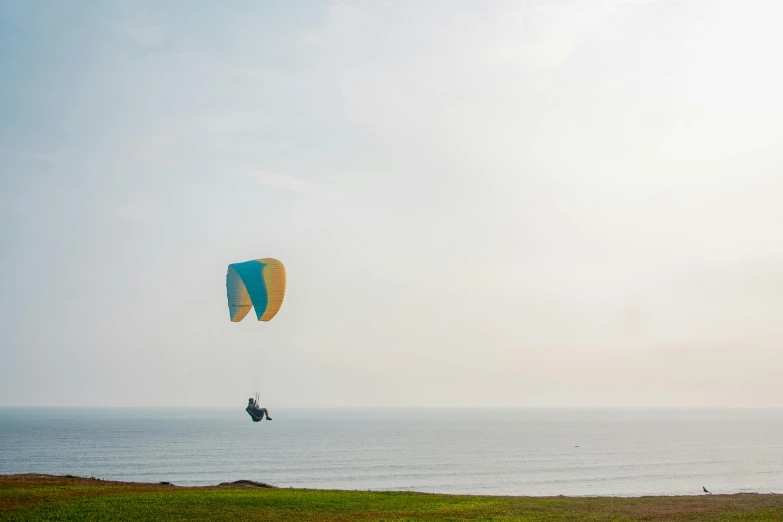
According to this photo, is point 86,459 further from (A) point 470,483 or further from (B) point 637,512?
(B) point 637,512

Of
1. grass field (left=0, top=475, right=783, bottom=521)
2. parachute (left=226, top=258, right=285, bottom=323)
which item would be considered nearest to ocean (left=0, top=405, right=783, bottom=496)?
grass field (left=0, top=475, right=783, bottom=521)

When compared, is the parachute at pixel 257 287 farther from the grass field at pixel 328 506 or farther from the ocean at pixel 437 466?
the ocean at pixel 437 466

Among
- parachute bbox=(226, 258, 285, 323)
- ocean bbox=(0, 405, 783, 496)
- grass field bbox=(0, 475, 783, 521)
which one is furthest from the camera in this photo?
ocean bbox=(0, 405, 783, 496)

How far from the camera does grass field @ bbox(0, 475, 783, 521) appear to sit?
73.8 ft

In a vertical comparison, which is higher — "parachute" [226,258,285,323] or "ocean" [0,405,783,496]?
"parachute" [226,258,285,323]

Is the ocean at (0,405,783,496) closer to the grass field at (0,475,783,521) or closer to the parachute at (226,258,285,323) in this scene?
the grass field at (0,475,783,521)

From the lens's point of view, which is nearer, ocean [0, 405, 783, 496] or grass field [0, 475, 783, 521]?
grass field [0, 475, 783, 521]

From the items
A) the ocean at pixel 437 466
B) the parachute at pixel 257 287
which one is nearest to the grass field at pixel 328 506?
the parachute at pixel 257 287

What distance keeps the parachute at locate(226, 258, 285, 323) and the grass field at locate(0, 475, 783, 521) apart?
313 inches

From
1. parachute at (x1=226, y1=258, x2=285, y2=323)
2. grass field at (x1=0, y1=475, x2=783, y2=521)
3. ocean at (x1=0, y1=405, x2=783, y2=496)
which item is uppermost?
parachute at (x1=226, y1=258, x2=285, y2=323)

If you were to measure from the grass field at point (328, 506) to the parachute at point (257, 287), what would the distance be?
7.96 meters

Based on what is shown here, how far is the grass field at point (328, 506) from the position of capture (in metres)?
22.5

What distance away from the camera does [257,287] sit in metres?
30.6

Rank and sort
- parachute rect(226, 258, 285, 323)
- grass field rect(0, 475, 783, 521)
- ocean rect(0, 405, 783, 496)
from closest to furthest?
grass field rect(0, 475, 783, 521)
parachute rect(226, 258, 285, 323)
ocean rect(0, 405, 783, 496)
